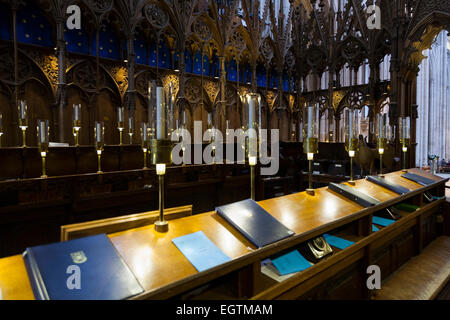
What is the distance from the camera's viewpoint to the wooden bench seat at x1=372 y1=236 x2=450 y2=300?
8.57 feet

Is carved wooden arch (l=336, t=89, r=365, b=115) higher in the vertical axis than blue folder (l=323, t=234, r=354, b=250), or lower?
higher

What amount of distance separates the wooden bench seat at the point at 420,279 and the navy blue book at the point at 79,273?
246cm

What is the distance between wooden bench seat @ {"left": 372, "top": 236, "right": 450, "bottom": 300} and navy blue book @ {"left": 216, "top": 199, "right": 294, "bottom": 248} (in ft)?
5.32

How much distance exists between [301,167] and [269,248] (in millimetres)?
7978

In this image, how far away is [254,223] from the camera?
164 centimetres

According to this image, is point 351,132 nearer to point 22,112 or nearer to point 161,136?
point 161,136

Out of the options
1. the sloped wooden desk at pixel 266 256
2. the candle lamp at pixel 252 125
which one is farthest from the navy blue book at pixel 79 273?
the candle lamp at pixel 252 125

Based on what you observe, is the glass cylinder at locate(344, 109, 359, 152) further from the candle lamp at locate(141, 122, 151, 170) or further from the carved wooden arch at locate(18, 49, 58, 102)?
the carved wooden arch at locate(18, 49, 58, 102)

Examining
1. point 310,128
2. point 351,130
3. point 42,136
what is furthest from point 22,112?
point 351,130

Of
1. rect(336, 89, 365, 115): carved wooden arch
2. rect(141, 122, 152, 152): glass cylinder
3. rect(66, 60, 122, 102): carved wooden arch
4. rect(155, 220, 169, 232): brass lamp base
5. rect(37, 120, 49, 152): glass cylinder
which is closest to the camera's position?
rect(155, 220, 169, 232): brass lamp base

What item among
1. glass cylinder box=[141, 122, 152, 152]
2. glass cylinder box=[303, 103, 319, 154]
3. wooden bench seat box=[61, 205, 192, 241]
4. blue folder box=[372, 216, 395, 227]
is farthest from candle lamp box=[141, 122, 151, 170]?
blue folder box=[372, 216, 395, 227]

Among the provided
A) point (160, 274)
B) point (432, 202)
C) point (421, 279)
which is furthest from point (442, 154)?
point (160, 274)

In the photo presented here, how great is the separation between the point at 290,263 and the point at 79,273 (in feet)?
4.27
